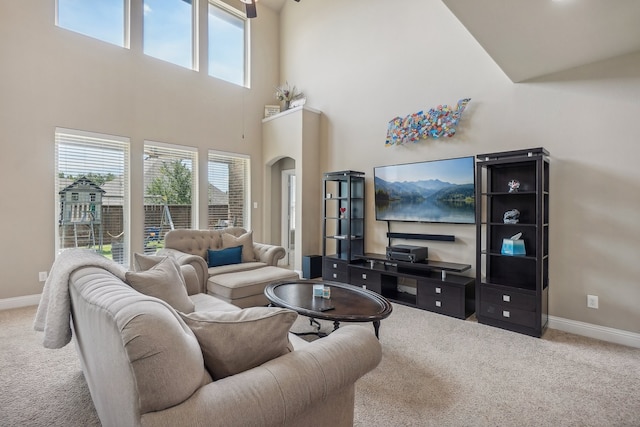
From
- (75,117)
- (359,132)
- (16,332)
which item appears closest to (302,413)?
(16,332)

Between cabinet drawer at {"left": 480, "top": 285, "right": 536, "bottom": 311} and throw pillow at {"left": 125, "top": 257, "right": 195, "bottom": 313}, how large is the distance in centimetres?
294

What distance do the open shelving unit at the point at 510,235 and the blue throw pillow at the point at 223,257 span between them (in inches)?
118

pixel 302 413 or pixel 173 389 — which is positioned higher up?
pixel 173 389

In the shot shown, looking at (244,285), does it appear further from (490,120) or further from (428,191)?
(490,120)

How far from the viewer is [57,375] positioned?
2.38 m

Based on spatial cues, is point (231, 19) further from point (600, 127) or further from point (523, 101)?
point (600, 127)

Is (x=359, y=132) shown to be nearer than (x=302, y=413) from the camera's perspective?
No

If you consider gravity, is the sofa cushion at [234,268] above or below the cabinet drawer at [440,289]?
above

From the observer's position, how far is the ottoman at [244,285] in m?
3.35

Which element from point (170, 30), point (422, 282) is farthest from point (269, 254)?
point (170, 30)

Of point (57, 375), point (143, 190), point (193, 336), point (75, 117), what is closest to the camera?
point (193, 336)

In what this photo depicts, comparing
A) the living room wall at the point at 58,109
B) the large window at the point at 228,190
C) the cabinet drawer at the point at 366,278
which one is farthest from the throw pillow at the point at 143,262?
the large window at the point at 228,190

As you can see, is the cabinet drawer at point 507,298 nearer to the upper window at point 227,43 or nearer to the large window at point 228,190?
the large window at point 228,190

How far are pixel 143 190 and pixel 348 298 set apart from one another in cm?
387
